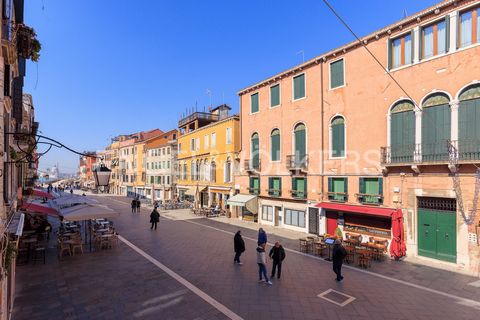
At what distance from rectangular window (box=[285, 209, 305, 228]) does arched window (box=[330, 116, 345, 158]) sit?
212 inches

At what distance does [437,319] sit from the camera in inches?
311

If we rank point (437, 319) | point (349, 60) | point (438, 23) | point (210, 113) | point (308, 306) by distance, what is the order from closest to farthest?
point (437, 319) → point (308, 306) → point (438, 23) → point (349, 60) → point (210, 113)

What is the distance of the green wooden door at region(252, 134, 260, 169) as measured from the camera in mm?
24812

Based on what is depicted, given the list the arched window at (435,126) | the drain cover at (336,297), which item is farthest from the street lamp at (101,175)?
the arched window at (435,126)

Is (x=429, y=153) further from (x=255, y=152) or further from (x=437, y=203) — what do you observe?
(x=255, y=152)

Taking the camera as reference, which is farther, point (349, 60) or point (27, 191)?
point (349, 60)

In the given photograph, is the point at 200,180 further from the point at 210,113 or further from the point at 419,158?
the point at 419,158

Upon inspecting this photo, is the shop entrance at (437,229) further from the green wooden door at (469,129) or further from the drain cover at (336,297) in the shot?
the drain cover at (336,297)

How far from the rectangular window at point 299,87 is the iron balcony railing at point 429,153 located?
309 inches

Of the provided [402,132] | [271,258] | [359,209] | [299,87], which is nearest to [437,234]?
[359,209]

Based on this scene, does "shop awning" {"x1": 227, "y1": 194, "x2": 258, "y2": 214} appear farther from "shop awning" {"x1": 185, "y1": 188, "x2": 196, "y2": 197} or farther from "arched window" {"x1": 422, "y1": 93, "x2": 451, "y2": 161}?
"arched window" {"x1": 422, "y1": 93, "x2": 451, "y2": 161}

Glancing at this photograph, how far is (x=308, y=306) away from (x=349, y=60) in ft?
48.8

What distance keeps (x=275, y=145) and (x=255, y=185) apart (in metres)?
4.43

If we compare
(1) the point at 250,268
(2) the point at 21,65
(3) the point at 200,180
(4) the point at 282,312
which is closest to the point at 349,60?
(1) the point at 250,268
